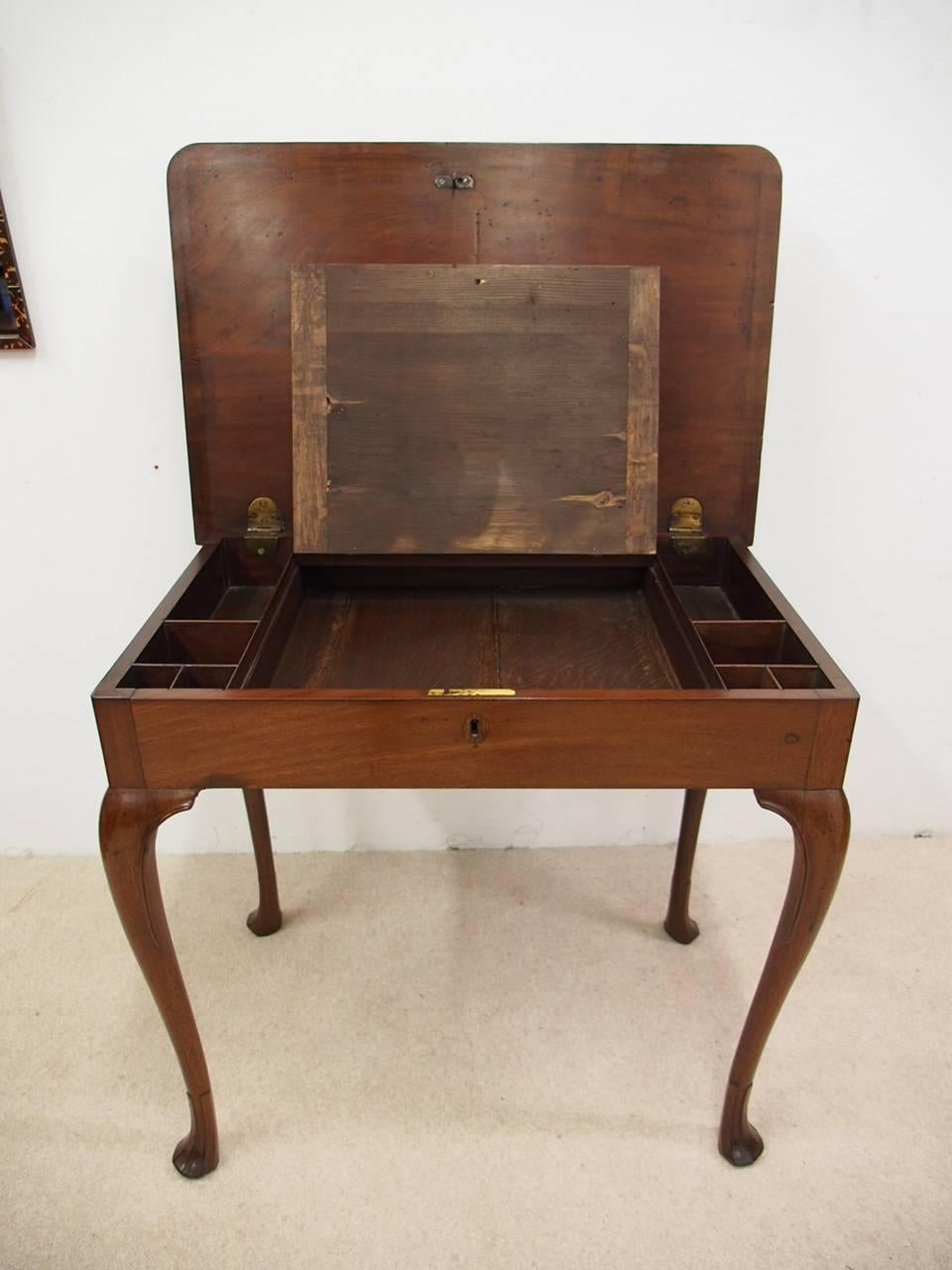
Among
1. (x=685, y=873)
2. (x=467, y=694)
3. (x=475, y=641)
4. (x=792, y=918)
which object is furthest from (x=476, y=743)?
(x=685, y=873)

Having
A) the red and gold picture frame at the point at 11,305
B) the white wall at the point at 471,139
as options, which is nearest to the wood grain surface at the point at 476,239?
the white wall at the point at 471,139

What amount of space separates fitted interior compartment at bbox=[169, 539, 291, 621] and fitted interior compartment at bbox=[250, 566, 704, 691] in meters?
0.07

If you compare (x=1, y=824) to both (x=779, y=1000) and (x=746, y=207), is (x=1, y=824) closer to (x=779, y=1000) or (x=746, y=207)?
(x=779, y=1000)

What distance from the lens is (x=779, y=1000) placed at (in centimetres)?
137

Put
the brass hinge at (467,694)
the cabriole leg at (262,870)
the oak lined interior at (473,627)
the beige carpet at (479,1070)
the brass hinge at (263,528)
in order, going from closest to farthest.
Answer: the brass hinge at (467,694) < the oak lined interior at (473,627) < the beige carpet at (479,1070) < the brass hinge at (263,528) < the cabriole leg at (262,870)

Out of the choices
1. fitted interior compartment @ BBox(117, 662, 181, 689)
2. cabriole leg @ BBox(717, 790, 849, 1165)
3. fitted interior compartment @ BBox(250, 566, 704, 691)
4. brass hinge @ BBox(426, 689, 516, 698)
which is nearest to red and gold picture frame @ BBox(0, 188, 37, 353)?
fitted interior compartment @ BBox(250, 566, 704, 691)

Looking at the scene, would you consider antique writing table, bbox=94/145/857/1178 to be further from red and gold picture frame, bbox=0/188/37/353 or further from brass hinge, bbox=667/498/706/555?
red and gold picture frame, bbox=0/188/37/353

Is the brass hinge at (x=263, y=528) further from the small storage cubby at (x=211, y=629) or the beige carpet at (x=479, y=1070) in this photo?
the beige carpet at (x=479, y=1070)

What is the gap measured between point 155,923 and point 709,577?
3.49 ft

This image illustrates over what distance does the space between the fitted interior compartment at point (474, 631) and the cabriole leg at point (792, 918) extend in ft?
0.73

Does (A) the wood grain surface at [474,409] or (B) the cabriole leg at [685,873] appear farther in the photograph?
(B) the cabriole leg at [685,873]

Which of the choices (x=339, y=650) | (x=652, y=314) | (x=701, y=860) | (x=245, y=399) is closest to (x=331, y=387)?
(x=245, y=399)

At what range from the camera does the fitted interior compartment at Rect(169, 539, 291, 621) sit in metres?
1.50

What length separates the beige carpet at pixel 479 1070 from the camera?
1.44 meters
